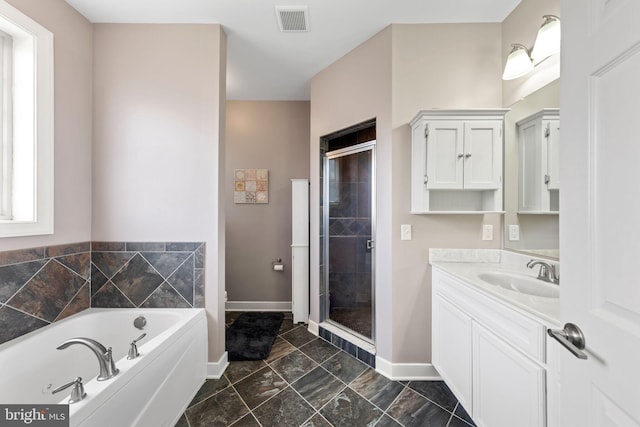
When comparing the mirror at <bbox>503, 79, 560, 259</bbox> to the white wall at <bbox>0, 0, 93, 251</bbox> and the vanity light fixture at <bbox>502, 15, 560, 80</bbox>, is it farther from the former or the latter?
the white wall at <bbox>0, 0, 93, 251</bbox>

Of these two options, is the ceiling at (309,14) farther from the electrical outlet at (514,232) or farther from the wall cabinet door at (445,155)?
the electrical outlet at (514,232)

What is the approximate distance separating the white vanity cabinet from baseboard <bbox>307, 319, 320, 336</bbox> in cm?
121

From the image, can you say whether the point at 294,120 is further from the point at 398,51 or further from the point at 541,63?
the point at 541,63

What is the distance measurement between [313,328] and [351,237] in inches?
42.3

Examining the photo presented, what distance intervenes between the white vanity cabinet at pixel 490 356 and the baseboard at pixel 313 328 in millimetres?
1214

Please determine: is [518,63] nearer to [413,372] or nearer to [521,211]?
[521,211]

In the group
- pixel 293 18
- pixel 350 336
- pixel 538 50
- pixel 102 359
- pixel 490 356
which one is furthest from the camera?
pixel 350 336

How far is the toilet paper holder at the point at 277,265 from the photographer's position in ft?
10.6

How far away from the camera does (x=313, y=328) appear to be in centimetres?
272

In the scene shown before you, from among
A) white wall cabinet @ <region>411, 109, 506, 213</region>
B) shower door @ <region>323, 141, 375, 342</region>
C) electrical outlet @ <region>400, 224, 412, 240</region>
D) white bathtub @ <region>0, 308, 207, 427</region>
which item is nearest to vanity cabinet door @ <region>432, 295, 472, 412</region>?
electrical outlet @ <region>400, 224, 412, 240</region>

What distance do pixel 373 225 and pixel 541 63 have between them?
158cm

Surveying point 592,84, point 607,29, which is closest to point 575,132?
point 592,84

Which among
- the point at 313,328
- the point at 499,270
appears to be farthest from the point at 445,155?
the point at 313,328

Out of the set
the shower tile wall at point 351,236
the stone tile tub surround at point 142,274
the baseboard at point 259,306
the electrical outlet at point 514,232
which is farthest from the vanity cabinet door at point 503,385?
the baseboard at point 259,306
